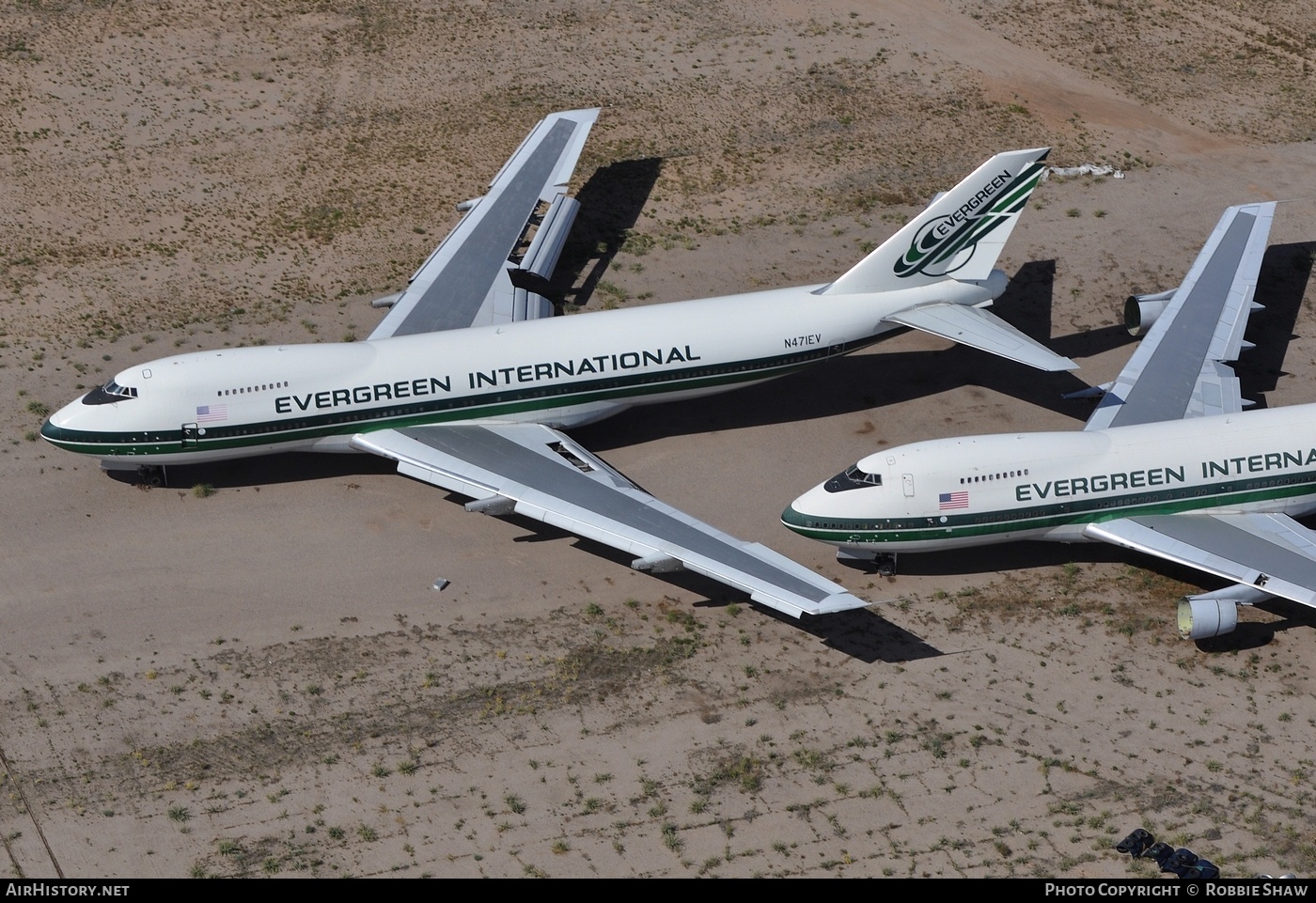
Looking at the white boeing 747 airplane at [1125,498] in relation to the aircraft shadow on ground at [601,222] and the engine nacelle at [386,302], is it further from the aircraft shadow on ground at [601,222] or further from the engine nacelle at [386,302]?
the engine nacelle at [386,302]

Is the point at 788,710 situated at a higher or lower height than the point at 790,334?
lower

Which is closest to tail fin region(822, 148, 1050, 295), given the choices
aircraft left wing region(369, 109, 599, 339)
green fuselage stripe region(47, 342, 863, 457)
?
green fuselage stripe region(47, 342, 863, 457)

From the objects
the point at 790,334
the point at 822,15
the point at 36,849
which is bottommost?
the point at 36,849

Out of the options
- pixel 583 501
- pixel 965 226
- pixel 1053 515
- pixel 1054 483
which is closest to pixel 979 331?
pixel 965 226

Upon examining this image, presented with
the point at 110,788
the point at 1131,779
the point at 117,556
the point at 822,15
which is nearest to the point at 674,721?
the point at 1131,779

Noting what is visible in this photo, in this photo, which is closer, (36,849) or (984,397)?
(36,849)

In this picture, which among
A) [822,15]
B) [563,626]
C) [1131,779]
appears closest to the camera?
[1131,779]

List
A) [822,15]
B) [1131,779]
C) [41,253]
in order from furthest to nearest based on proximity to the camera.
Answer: [822,15]
[41,253]
[1131,779]

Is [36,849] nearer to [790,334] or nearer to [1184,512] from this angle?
[790,334]
